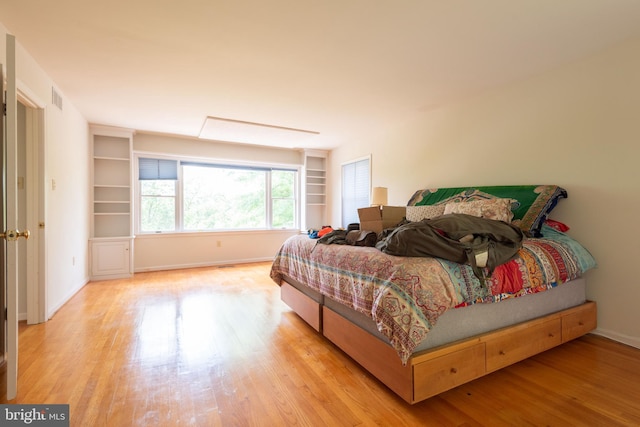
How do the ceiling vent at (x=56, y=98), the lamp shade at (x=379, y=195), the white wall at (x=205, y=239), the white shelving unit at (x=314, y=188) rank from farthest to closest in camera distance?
1. the white shelving unit at (x=314, y=188)
2. the white wall at (x=205, y=239)
3. the lamp shade at (x=379, y=195)
4. the ceiling vent at (x=56, y=98)

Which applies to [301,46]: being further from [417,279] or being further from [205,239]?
[205,239]

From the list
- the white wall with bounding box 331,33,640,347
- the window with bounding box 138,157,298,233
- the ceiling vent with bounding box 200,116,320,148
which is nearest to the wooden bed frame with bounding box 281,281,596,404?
the white wall with bounding box 331,33,640,347

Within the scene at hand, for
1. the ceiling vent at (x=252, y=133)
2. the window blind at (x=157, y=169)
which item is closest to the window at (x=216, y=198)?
the window blind at (x=157, y=169)

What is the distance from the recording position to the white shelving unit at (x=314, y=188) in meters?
6.25

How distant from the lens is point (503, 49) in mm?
2389

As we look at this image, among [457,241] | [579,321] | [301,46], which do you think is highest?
[301,46]

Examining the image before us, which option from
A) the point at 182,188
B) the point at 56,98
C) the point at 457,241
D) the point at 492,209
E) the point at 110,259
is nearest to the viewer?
the point at 457,241

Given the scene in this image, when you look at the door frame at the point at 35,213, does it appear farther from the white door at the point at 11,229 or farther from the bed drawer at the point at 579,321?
the bed drawer at the point at 579,321

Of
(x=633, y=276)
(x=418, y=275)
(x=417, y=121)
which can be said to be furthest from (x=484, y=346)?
(x=417, y=121)

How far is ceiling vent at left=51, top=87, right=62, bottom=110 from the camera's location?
301cm

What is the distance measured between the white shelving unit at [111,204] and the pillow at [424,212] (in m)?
4.28

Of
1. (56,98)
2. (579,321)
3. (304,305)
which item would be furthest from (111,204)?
(579,321)

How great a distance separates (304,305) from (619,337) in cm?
261

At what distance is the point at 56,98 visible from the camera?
312 centimetres
